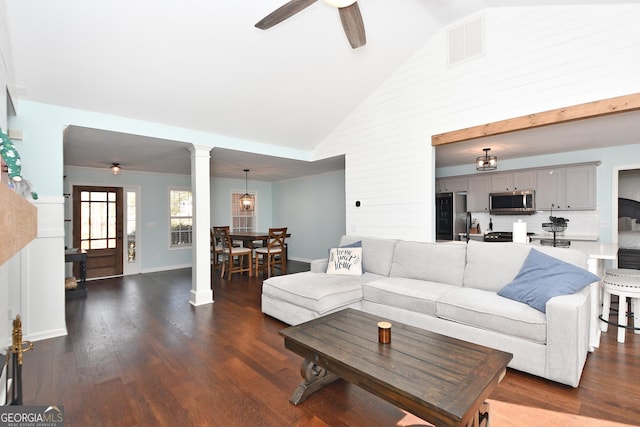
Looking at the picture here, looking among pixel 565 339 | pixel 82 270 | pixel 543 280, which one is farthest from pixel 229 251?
pixel 565 339

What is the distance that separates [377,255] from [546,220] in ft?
12.7

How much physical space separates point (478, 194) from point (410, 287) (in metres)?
4.01

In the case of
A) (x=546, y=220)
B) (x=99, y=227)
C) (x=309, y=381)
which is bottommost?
(x=309, y=381)

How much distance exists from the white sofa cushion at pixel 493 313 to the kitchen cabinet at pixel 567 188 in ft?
11.6

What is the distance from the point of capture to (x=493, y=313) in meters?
2.46

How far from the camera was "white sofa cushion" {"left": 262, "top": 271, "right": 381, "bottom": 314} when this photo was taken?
315cm

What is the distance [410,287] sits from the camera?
3.21 m

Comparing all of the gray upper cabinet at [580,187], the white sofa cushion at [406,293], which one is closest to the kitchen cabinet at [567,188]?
the gray upper cabinet at [580,187]

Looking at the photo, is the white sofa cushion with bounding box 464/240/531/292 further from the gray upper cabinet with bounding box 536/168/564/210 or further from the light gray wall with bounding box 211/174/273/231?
the light gray wall with bounding box 211/174/273/231

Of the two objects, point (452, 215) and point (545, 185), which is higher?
point (545, 185)

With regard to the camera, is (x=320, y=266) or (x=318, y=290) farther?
(x=320, y=266)

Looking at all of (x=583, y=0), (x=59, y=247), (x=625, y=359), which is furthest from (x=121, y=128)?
(x=625, y=359)

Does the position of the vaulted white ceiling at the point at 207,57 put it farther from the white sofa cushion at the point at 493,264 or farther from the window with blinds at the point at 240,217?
the window with blinds at the point at 240,217

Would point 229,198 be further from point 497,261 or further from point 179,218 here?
point 497,261
